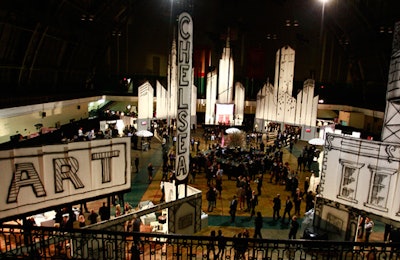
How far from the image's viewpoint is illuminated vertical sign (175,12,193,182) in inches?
380

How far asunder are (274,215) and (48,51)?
19.7 metres

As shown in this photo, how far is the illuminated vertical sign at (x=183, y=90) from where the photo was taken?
9.65 m

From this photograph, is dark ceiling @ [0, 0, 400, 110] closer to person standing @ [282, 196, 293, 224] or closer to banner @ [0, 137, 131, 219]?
banner @ [0, 137, 131, 219]

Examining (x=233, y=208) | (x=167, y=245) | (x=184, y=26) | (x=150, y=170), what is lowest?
(x=233, y=208)

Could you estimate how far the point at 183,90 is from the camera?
9.90m

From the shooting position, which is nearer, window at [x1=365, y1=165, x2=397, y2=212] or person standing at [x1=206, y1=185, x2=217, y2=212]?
window at [x1=365, y1=165, x2=397, y2=212]

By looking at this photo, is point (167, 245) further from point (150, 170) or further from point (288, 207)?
point (150, 170)

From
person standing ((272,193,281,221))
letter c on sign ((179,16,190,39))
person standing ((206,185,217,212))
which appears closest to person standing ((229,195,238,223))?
person standing ((206,185,217,212))

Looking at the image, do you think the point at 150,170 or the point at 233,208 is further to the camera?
the point at 150,170

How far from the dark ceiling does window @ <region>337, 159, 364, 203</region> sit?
16149mm

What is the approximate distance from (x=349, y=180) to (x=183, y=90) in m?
6.08

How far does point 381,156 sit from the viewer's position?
937cm

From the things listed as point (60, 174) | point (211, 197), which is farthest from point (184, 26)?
point (211, 197)

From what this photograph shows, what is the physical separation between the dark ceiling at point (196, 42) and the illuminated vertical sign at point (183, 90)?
37.1ft
